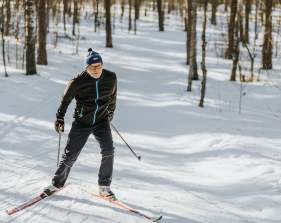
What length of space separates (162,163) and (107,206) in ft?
9.79

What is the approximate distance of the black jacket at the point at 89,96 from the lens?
634cm

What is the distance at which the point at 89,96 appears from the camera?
21.1 feet

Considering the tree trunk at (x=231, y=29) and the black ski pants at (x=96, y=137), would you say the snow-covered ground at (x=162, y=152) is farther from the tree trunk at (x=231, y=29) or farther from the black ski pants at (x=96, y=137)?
the tree trunk at (x=231, y=29)

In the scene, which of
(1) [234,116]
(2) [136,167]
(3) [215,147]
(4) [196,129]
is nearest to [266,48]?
(1) [234,116]

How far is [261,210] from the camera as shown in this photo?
673 centimetres

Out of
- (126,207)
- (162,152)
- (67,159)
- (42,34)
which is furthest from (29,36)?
(126,207)

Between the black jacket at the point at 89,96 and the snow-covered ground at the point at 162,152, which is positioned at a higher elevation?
the black jacket at the point at 89,96

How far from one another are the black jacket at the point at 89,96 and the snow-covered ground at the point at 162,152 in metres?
1.18

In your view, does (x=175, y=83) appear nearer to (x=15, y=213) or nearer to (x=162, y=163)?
(x=162, y=163)

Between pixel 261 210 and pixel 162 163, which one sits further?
pixel 162 163

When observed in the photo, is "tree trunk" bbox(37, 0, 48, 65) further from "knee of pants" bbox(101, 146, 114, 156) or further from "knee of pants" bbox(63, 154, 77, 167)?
"knee of pants" bbox(101, 146, 114, 156)

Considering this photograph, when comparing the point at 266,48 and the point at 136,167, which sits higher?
the point at 266,48

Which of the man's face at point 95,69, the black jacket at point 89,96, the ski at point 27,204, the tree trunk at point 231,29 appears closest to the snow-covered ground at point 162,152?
the ski at point 27,204

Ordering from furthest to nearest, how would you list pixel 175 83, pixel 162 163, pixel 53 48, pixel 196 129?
1. pixel 53 48
2. pixel 175 83
3. pixel 196 129
4. pixel 162 163
